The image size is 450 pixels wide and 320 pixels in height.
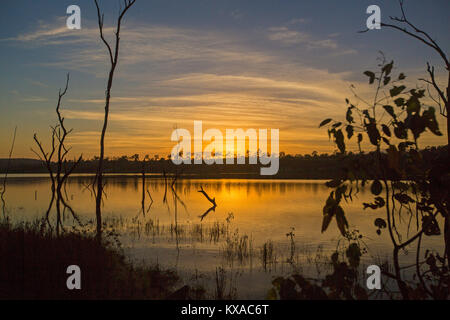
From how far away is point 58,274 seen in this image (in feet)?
27.0

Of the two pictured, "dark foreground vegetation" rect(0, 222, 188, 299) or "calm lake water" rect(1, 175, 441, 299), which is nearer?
"dark foreground vegetation" rect(0, 222, 188, 299)

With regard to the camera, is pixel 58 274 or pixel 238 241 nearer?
pixel 58 274

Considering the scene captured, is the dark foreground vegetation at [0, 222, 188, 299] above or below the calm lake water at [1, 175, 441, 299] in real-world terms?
above

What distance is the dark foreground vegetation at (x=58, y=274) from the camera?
771 centimetres

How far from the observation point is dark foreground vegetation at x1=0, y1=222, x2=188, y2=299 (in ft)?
25.3

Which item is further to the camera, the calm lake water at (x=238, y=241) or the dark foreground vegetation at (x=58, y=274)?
the calm lake water at (x=238, y=241)

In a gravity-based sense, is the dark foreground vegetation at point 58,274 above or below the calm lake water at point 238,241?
above

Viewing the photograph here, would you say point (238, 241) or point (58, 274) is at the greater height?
point (58, 274)
